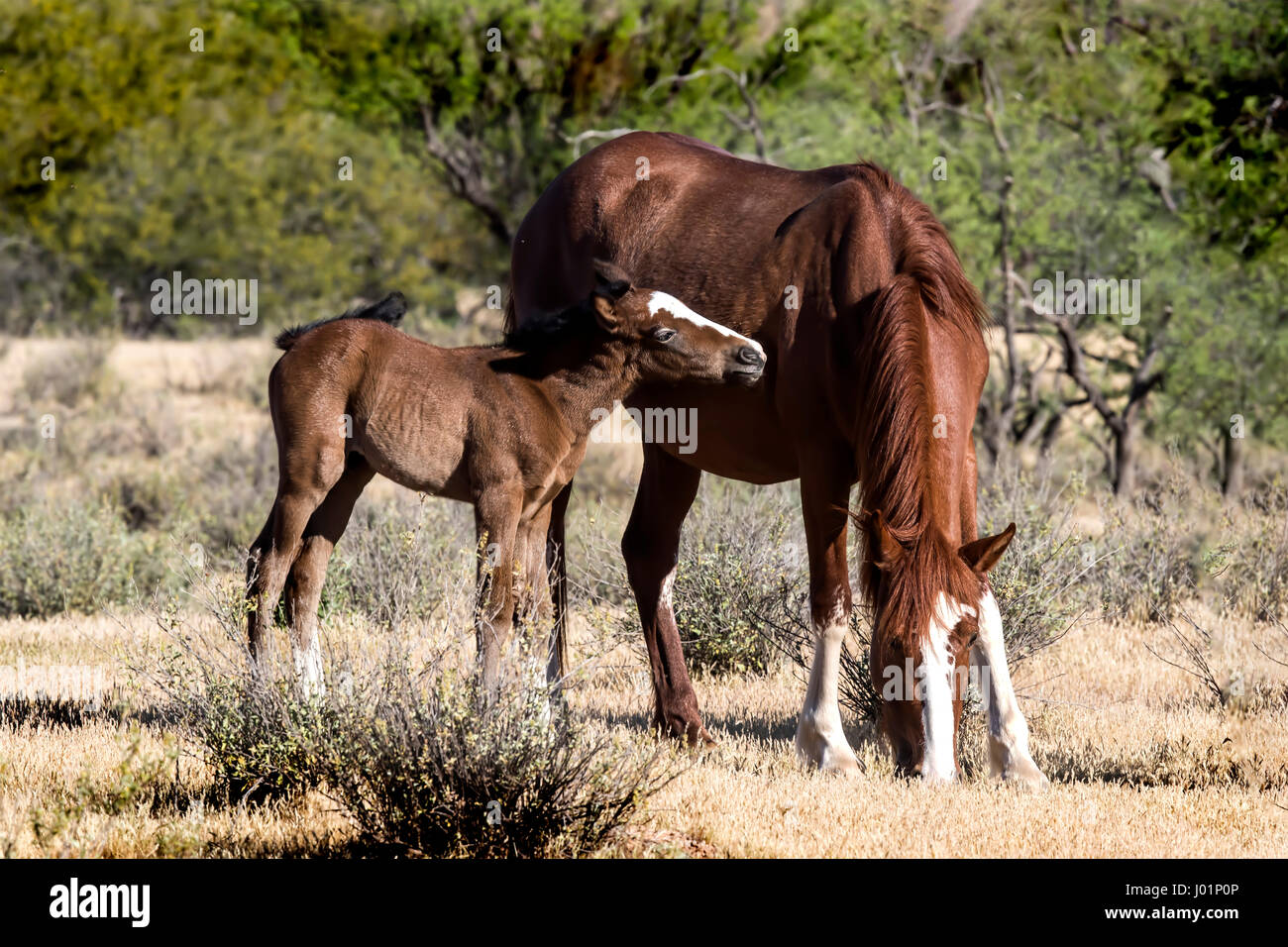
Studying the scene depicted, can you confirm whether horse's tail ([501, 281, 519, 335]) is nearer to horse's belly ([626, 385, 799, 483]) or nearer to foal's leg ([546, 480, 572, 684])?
foal's leg ([546, 480, 572, 684])

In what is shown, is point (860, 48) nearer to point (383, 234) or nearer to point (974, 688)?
point (974, 688)

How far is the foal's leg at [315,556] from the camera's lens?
6.68 m

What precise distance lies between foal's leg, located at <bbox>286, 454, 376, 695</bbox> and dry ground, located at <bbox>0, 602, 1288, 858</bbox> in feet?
2.37

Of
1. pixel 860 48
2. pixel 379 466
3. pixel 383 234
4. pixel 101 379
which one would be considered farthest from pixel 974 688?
pixel 383 234

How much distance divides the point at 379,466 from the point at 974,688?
2836 millimetres

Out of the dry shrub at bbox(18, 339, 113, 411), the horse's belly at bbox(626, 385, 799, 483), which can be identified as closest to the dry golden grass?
the horse's belly at bbox(626, 385, 799, 483)

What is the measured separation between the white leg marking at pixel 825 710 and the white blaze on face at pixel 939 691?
763mm

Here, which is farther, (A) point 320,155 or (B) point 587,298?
(A) point 320,155

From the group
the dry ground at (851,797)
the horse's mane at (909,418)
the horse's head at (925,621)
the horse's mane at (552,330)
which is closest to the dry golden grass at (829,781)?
the dry ground at (851,797)

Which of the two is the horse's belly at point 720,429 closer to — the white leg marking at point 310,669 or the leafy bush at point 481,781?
the white leg marking at point 310,669

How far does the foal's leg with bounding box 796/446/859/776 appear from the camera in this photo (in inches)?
252

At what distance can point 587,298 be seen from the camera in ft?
21.9
